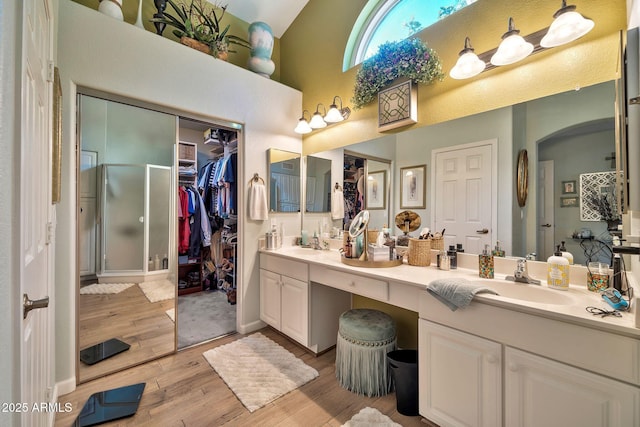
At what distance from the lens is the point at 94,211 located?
2.07 m

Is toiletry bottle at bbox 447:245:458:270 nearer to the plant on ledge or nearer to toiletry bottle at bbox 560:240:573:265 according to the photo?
toiletry bottle at bbox 560:240:573:265

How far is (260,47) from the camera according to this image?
9.41ft

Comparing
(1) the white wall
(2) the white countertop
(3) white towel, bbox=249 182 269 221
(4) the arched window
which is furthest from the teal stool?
(4) the arched window

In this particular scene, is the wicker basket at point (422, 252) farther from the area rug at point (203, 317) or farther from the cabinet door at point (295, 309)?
the area rug at point (203, 317)

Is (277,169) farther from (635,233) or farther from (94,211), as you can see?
(635,233)

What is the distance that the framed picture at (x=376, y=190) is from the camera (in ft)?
7.61

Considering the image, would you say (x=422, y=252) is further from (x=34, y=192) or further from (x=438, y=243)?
(x=34, y=192)

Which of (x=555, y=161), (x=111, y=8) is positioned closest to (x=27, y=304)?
(x=111, y=8)

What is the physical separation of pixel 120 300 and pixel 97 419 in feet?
2.90

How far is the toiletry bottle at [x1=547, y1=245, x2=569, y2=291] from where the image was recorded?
4.49ft

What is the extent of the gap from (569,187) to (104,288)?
3.27 meters

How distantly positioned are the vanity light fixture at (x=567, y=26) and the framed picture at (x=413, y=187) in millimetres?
966

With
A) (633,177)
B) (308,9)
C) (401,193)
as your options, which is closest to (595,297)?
(633,177)

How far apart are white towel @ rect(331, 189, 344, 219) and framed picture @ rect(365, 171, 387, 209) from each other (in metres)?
0.35
